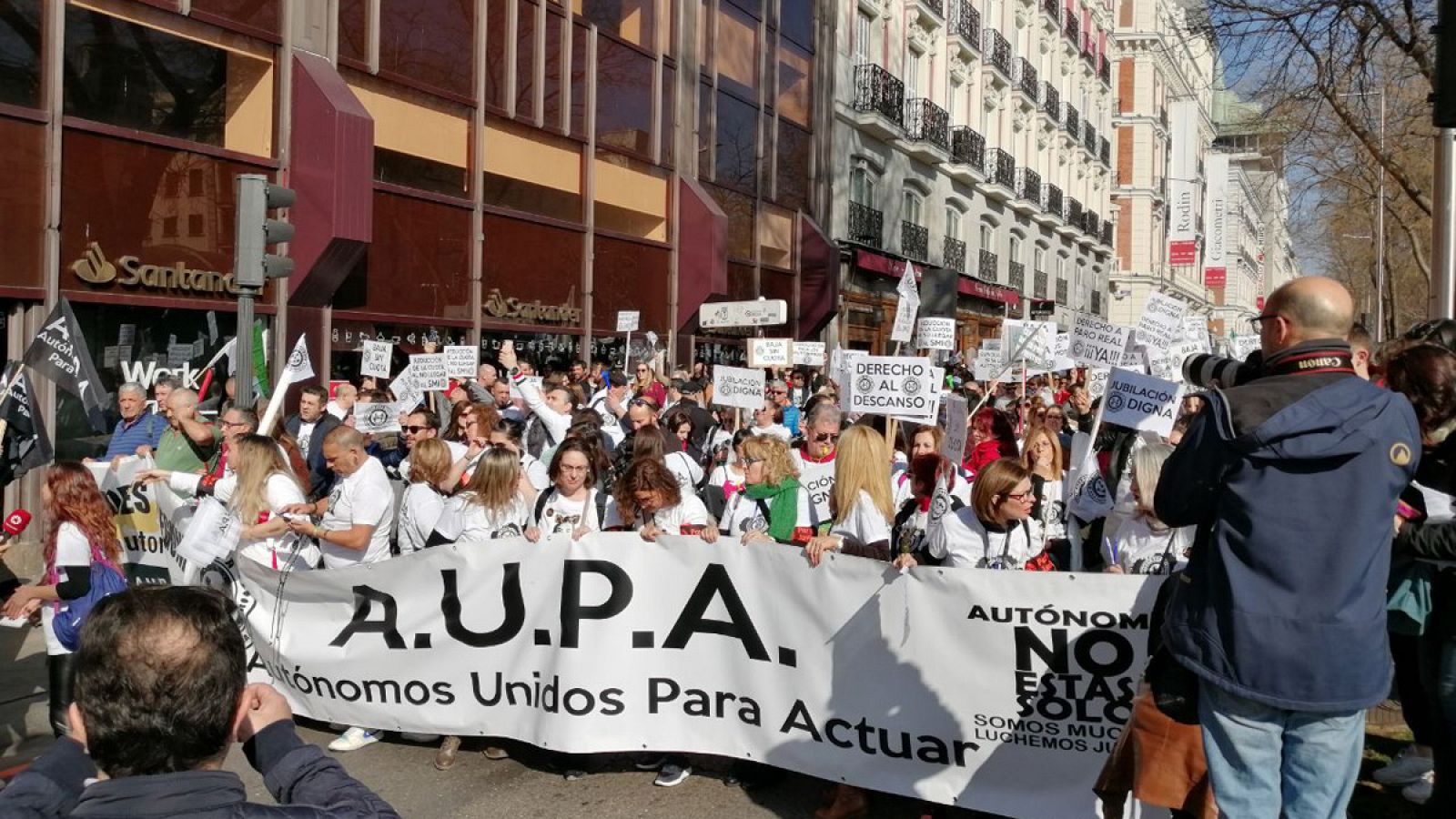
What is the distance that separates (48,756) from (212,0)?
12741 millimetres

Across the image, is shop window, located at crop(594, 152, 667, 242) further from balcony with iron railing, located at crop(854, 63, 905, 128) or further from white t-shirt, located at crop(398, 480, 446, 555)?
→ white t-shirt, located at crop(398, 480, 446, 555)

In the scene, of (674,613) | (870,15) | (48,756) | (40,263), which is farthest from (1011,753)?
(870,15)

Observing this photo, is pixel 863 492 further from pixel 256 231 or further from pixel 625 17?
pixel 625 17

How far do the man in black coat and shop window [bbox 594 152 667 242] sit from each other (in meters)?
10.3

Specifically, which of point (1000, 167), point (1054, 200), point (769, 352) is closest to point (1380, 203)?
point (1000, 167)

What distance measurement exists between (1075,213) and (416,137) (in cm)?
3878

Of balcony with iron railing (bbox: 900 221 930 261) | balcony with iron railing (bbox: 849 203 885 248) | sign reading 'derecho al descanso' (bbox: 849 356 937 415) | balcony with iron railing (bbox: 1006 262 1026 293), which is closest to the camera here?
sign reading 'derecho al descanso' (bbox: 849 356 937 415)

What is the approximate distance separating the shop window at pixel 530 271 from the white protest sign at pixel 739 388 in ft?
23.9

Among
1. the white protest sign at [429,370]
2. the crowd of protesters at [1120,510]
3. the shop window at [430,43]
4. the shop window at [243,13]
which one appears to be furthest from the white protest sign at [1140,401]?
the shop window at [430,43]

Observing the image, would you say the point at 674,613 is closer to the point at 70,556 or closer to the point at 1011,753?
the point at 1011,753

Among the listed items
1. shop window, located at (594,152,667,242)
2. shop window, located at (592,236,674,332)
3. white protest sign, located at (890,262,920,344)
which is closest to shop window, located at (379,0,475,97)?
shop window, located at (594,152,667,242)

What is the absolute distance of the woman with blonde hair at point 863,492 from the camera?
5.96m

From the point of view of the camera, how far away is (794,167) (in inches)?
1065

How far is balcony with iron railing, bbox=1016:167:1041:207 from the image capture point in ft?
142
